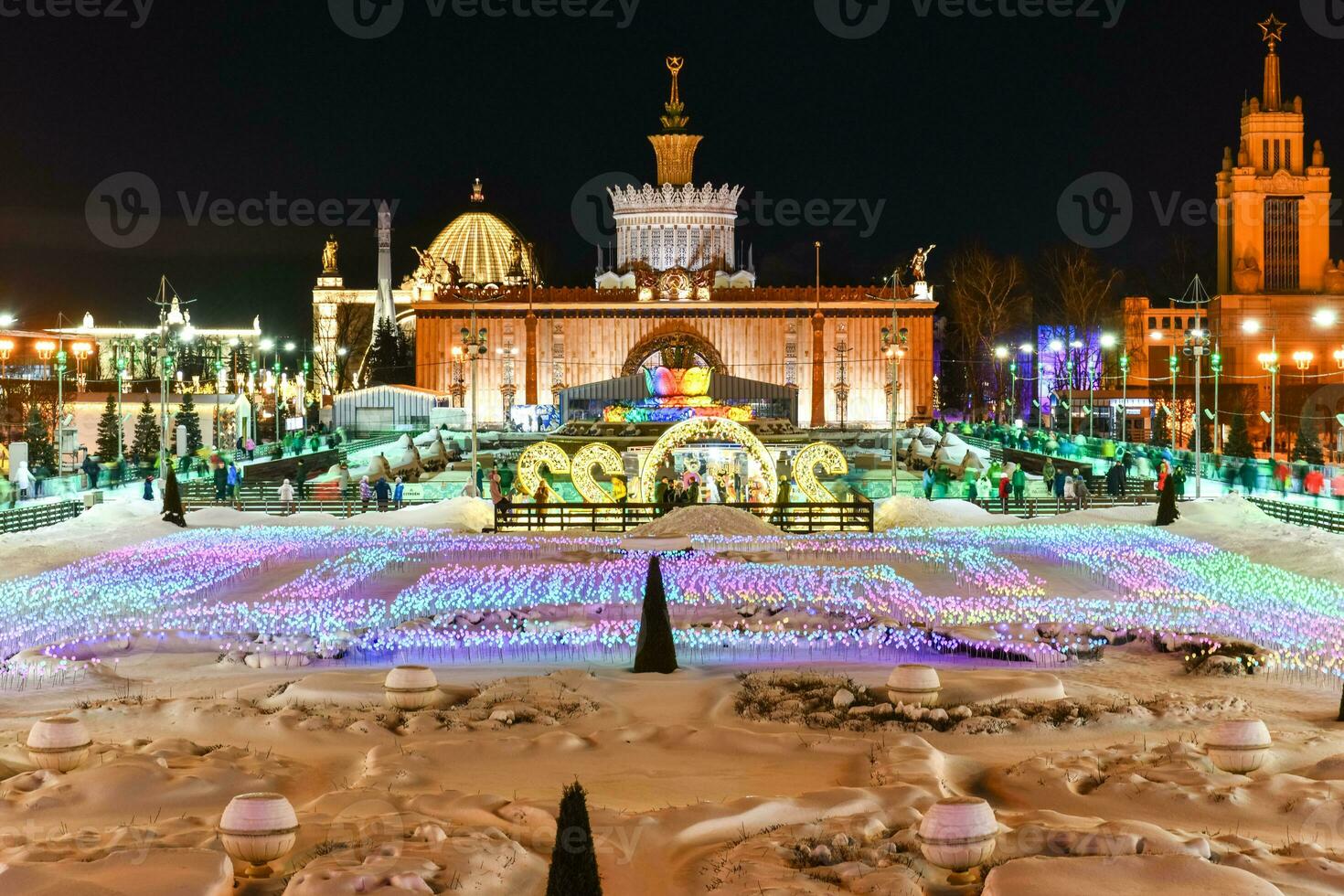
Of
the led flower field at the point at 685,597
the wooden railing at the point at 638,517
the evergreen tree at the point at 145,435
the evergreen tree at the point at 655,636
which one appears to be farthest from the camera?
the evergreen tree at the point at 145,435

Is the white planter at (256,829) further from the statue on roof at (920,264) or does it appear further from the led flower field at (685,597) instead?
the statue on roof at (920,264)

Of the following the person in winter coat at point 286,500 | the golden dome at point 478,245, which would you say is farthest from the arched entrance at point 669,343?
the person in winter coat at point 286,500

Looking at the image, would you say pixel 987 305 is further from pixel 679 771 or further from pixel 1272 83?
pixel 679 771

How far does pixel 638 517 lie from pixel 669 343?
4038 centimetres

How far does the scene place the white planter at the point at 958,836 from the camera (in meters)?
9.41

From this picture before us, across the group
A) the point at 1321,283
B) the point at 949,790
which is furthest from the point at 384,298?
the point at 949,790

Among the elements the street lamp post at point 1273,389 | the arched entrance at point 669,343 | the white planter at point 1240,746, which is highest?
the arched entrance at point 669,343

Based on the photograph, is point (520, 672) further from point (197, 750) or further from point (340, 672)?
point (197, 750)

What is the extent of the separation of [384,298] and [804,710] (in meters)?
96.4

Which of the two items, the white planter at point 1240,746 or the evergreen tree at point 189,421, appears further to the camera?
the evergreen tree at point 189,421

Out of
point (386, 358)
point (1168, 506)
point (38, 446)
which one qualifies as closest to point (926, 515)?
point (1168, 506)

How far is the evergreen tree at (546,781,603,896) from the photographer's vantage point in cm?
746

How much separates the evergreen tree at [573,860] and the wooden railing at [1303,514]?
2312 centimetres

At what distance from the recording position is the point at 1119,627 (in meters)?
18.6
